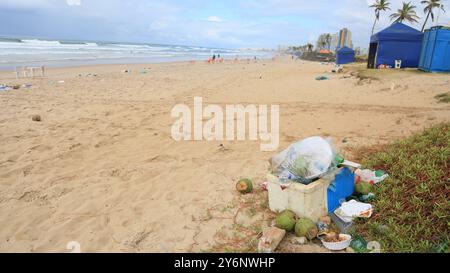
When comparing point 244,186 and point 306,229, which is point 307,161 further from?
point 244,186

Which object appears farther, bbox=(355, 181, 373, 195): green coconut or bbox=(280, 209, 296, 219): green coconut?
bbox=(355, 181, 373, 195): green coconut

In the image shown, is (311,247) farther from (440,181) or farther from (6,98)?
(6,98)

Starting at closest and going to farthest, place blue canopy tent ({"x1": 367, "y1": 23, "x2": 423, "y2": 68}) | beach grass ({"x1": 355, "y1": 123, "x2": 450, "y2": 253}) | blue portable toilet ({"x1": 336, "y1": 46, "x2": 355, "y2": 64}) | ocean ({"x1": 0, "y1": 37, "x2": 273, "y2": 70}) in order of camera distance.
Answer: beach grass ({"x1": 355, "y1": 123, "x2": 450, "y2": 253})
blue canopy tent ({"x1": 367, "y1": 23, "x2": 423, "y2": 68})
ocean ({"x1": 0, "y1": 37, "x2": 273, "y2": 70})
blue portable toilet ({"x1": 336, "y1": 46, "x2": 355, "y2": 64})

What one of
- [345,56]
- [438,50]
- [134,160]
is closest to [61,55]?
[345,56]

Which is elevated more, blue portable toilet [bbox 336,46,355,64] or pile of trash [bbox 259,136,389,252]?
blue portable toilet [bbox 336,46,355,64]

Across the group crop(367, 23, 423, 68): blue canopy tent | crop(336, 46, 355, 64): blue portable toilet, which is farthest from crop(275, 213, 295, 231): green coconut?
crop(336, 46, 355, 64): blue portable toilet

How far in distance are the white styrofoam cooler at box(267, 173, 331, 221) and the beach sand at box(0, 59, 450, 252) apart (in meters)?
0.62

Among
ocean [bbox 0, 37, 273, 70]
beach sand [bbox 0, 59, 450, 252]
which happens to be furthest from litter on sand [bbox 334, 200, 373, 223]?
ocean [bbox 0, 37, 273, 70]

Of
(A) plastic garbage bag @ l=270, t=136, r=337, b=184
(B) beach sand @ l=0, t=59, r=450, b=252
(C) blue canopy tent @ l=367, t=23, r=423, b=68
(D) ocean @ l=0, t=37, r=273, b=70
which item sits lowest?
(B) beach sand @ l=0, t=59, r=450, b=252

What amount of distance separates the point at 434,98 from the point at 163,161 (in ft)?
24.7

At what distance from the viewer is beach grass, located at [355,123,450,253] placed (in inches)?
102

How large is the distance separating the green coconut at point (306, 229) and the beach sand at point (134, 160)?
0.75 metres

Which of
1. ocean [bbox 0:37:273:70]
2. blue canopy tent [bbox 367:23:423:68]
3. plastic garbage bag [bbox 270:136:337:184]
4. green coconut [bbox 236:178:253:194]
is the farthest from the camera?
ocean [bbox 0:37:273:70]

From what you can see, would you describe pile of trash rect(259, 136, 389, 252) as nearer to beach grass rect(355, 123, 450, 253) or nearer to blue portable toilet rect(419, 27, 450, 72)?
beach grass rect(355, 123, 450, 253)
